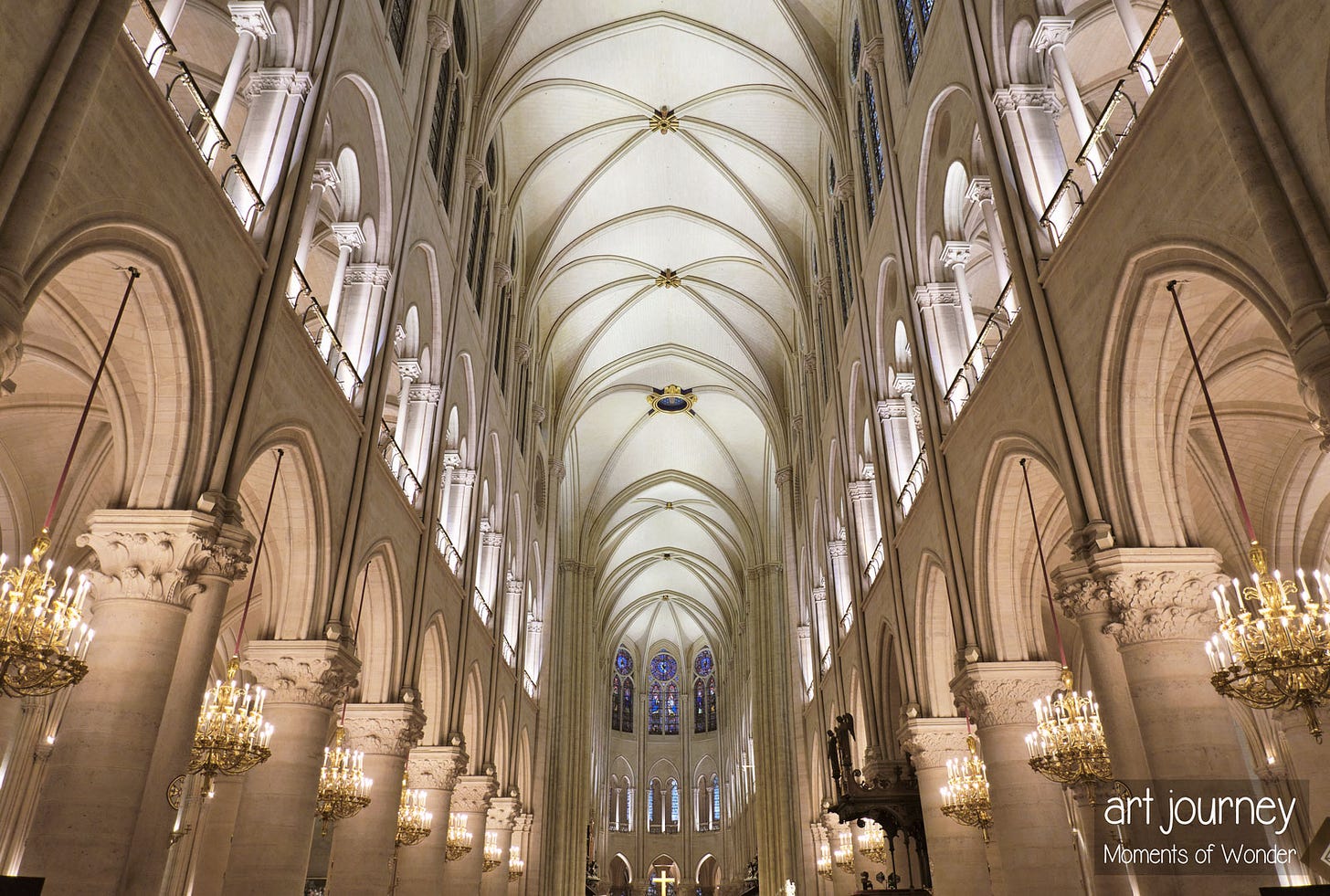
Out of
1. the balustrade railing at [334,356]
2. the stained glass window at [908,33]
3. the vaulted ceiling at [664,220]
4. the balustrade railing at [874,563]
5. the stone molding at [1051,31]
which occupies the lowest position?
the balustrade railing at [874,563]

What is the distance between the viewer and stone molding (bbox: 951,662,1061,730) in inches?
443

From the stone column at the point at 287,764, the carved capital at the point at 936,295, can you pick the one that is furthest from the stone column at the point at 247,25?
the carved capital at the point at 936,295

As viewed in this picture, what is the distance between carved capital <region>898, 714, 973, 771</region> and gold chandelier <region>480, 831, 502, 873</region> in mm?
11729

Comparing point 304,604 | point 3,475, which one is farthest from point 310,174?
point 3,475

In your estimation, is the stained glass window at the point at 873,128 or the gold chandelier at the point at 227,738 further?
the stained glass window at the point at 873,128

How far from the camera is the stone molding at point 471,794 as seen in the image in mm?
18938

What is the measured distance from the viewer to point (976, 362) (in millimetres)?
12789

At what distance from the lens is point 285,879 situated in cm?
1049

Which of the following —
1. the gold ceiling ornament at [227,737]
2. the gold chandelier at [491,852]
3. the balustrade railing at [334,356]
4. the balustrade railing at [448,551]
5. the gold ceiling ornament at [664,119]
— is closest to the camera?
the gold ceiling ornament at [227,737]

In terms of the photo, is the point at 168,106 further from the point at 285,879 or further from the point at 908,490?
the point at 908,490

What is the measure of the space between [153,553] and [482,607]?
13471 mm

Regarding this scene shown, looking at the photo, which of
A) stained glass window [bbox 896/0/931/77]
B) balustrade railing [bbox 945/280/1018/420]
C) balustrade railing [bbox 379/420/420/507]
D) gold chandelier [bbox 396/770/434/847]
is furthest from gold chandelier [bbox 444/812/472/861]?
stained glass window [bbox 896/0/931/77]

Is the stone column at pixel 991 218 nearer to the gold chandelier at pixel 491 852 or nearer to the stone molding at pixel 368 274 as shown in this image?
the stone molding at pixel 368 274

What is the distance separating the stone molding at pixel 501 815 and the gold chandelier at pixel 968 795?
40.9ft
